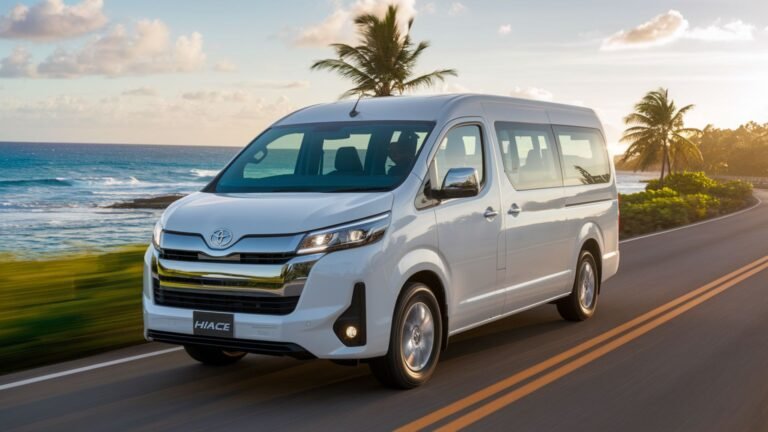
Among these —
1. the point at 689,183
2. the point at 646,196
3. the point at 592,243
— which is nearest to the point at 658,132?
the point at 689,183

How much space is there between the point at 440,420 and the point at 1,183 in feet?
251

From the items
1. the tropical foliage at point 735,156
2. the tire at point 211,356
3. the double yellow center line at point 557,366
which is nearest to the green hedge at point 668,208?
the double yellow center line at point 557,366

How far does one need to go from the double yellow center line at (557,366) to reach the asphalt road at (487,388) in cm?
2

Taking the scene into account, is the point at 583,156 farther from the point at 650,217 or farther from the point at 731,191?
the point at 731,191

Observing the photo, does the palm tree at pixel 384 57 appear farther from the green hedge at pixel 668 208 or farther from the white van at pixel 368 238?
the white van at pixel 368 238

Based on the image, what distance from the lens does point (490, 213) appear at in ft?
24.7

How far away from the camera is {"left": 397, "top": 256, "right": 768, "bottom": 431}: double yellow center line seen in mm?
5906

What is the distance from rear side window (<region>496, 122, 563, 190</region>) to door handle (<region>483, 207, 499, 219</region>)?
509 millimetres

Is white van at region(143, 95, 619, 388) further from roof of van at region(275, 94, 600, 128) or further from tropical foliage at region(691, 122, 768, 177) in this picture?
tropical foliage at region(691, 122, 768, 177)

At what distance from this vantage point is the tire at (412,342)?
6402mm

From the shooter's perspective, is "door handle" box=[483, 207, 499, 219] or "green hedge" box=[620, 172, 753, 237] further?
"green hedge" box=[620, 172, 753, 237]

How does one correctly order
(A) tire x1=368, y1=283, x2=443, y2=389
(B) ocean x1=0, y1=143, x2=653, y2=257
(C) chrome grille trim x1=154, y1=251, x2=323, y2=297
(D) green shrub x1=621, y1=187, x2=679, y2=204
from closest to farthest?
(C) chrome grille trim x1=154, y1=251, x2=323, y2=297 < (A) tire x1=368, y1=283, x2=443, y2=389 < (D) green shrub x1=621, y1=187, x2=679, y2=204 < (B) ocean x1=0, y1=143, x2=653, y2=257

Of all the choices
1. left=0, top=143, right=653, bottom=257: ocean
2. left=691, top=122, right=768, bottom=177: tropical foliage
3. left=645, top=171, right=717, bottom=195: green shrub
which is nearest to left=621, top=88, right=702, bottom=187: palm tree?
left=645, top=171, right=717, bottom=195: green shrub

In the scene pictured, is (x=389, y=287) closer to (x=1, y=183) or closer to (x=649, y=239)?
(x=649, y=239)
